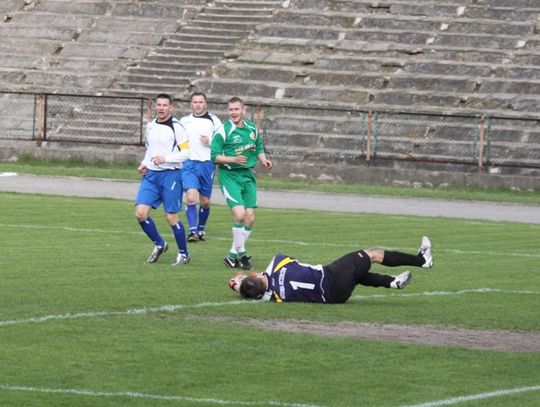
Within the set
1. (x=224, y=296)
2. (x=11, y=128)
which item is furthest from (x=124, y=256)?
(x=11, y=128)

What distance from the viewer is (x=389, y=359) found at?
42.0 ft

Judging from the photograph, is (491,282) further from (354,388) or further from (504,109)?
(504,109)

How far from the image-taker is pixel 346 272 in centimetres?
1616

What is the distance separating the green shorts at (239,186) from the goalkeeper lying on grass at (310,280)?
426 centimetres

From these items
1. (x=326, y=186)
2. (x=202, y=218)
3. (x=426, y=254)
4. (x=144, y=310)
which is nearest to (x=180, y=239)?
(x=426, y=254)

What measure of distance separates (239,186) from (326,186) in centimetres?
1647

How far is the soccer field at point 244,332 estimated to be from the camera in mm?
11273

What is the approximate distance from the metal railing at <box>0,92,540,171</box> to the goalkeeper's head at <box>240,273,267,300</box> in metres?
21.9

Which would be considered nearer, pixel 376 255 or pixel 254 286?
pixel 254 286

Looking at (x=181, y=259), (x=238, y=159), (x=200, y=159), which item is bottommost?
(x=181, y=259)

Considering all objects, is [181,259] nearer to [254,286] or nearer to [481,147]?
[254,286]

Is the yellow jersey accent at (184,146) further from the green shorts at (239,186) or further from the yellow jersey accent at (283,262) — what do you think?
the yellow jersey accent at (283,262)

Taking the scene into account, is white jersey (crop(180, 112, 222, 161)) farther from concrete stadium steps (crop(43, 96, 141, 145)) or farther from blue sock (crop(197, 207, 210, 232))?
concrete stadium steps (crop(43, 96, 141, 145))

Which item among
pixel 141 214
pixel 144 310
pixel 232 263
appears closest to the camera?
pixel 144 310
